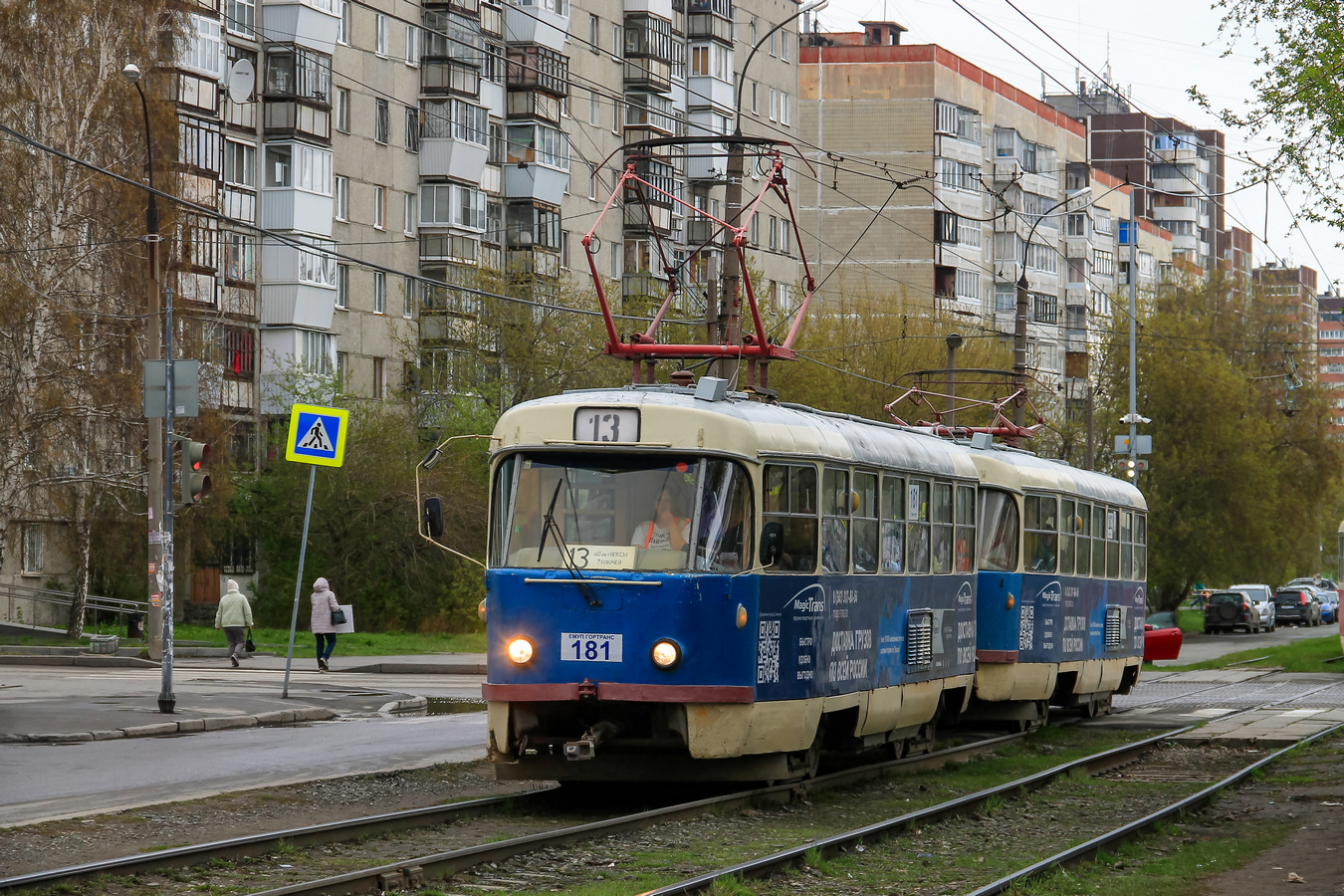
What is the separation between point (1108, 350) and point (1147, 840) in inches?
2106

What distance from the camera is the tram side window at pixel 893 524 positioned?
53.1ft

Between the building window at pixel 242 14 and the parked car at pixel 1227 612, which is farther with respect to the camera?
the parked car at pixel 1227 612

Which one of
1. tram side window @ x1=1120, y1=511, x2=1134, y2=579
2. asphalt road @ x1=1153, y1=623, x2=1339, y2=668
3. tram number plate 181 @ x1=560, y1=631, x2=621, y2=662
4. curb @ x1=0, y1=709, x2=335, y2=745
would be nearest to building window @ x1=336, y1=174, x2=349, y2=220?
asphalt road @ x1=1153, y1=623, x2=1339, y2=668

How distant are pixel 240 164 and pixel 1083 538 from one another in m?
32.6

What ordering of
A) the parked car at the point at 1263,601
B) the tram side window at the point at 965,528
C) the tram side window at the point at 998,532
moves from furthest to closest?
the parked car at the point at 1263,601, the tram side window at the point at 998,532, the tram side window at the point at 965,528

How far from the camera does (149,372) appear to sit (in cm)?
2116

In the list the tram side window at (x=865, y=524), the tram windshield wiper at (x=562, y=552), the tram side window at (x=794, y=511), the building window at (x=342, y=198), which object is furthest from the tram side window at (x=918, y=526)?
the building window at (x=342, y=198)

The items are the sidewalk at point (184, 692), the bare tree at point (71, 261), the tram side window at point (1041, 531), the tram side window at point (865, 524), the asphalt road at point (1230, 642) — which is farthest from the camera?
the asphalt road at point (1230, 642)

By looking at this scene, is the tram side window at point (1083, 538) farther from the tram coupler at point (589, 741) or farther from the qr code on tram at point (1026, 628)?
the tram coupler at point (589, 741)

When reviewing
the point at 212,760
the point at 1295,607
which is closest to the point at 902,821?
the point at 212,760

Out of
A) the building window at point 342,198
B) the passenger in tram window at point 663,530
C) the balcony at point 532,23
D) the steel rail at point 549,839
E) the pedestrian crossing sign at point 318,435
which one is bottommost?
the steel rail at point 549,839

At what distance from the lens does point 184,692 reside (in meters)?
23.9

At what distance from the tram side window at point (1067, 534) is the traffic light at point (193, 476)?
9.64m

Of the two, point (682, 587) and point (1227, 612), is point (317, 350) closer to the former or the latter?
point (1227, 612)
